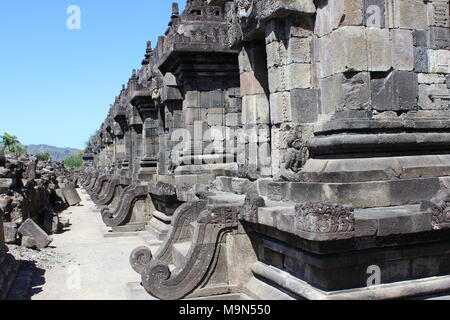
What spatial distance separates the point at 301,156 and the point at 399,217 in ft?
4.90

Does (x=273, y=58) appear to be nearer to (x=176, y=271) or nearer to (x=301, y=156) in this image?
(x=301, y=156)

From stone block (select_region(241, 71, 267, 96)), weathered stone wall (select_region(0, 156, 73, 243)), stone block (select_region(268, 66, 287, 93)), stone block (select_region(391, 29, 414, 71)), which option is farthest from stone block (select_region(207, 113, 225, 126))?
stone block (select_region(391, 29, 414, 71))

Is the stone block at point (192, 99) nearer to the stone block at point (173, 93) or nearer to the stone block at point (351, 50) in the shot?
the stone block at point (173, 93)

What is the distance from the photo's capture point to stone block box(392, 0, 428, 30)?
4.99 metres

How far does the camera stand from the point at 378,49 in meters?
4.86

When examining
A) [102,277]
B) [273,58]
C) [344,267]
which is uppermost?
[273,58]

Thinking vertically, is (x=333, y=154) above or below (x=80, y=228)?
above

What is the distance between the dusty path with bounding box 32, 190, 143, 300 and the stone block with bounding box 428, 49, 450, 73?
4150 millimetres

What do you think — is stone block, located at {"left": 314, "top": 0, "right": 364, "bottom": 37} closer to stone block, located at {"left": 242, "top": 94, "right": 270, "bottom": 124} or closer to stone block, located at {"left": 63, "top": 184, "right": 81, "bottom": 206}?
stone block, located at {"left": 242, "top": 94, "right": 270, "bottom": 124}

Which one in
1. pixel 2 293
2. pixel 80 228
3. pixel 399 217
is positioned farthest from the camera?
pixel 80 228

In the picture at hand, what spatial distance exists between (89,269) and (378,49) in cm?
518

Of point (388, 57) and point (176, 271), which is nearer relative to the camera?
point (388, 57)
